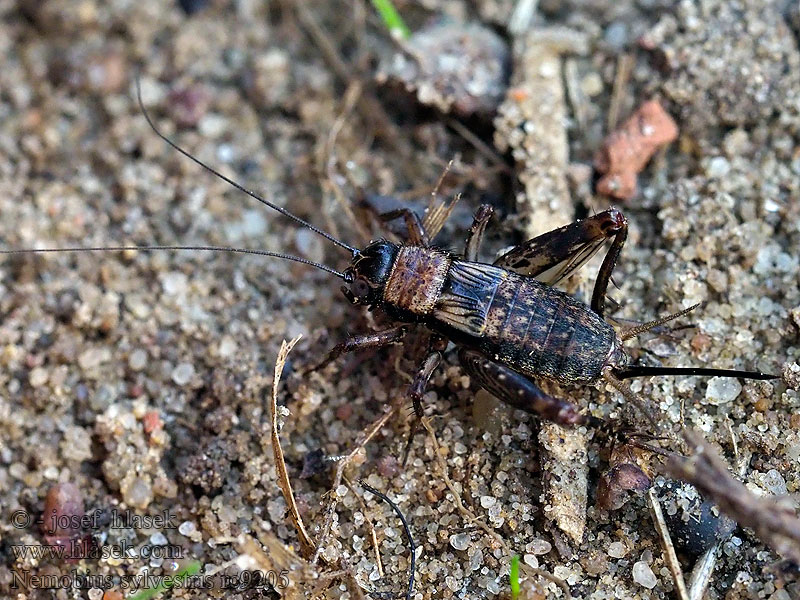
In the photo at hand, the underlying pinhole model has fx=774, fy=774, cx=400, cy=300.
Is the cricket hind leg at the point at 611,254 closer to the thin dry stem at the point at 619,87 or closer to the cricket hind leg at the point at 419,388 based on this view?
the cricket hind leg at the point at 419,388

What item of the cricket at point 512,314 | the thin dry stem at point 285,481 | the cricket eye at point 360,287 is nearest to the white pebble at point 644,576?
the cricket at point 512,314

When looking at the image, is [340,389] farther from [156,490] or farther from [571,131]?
[571,131]

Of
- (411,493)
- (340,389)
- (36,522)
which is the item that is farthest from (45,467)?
(411,493)

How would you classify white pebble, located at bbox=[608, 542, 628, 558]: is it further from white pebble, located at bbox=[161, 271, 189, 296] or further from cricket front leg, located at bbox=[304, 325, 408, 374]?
white pebble, located at bbox=[161, 271, 189, 296]

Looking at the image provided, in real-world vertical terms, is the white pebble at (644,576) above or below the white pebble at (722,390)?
below

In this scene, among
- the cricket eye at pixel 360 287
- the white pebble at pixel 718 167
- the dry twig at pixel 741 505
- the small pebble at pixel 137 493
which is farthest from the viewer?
the white pebble at pixel 718 167

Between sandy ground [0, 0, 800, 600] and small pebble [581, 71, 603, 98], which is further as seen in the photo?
small pebble [581, 71, 603, 98]

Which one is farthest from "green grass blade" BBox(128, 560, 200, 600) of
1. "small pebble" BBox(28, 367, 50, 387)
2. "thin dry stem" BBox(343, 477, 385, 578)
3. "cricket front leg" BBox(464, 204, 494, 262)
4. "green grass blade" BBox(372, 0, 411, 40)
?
"green grass blade" BBox(372, 0, 411, 40)

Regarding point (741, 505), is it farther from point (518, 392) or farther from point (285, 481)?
point (285, 481)
